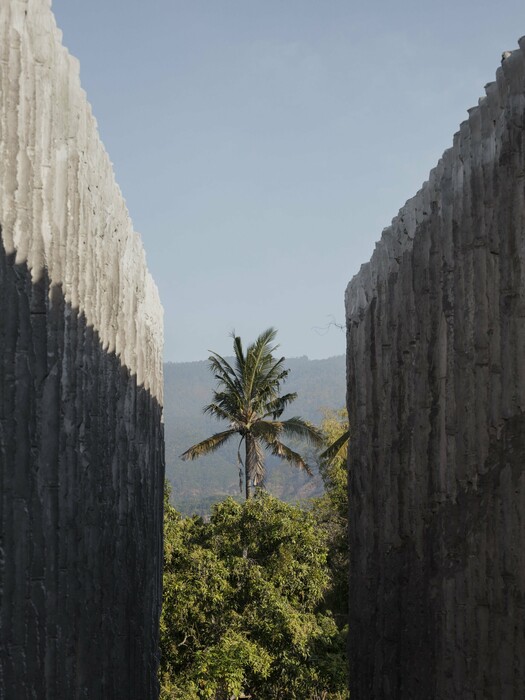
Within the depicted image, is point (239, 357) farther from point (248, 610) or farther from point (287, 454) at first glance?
point (248, 610)

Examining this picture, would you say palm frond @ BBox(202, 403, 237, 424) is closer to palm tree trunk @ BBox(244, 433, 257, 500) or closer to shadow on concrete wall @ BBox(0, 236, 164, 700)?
palm tree trunk @ BBox(244, 433, 257, 500)

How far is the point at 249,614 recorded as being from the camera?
37.5ft

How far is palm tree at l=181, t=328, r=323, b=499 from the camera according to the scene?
19.0 m

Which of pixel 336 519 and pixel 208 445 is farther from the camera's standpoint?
pixel 208 445

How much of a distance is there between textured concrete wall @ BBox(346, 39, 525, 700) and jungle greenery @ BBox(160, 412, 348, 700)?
635cm

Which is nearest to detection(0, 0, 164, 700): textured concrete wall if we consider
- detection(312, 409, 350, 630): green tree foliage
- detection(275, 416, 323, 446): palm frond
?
detection(312, 409, 350, 630): green tree foliage

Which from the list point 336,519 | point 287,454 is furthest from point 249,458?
point 336,519

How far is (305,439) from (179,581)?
8.81 meters

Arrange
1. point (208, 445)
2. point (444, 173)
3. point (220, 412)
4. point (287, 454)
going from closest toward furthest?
point (444, 173), point (208, 445), point (220, 412), point (287, 454)

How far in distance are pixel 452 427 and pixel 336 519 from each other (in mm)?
15893

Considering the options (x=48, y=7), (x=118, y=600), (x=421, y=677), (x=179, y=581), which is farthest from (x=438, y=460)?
(x=179, y=581)

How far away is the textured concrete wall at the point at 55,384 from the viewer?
113 inches

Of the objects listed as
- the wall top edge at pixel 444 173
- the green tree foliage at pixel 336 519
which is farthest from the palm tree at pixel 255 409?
the wall top edge at pixel 444 173

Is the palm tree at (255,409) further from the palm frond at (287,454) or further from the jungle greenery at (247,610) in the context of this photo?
the jungle greenery at (247,610)
